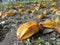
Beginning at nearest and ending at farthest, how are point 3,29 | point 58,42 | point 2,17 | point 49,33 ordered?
point 58,42 < point 49,33 < point 3,29 < point 2,17

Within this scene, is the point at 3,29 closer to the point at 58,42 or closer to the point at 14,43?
the point at 14,43

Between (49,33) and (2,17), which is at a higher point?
(49,33)

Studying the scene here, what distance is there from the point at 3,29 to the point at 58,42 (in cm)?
89

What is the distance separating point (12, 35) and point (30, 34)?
24 centimetres

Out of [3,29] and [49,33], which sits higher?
[49,33]

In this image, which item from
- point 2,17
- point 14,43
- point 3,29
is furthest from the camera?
point 2,17

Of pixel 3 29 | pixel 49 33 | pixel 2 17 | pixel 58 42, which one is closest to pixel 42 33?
pixel 49 33

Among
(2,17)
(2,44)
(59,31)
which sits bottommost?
(2,17)

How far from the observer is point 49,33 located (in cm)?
159

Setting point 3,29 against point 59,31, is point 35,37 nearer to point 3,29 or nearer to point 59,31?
point 59,31

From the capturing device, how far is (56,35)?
60.0 inches

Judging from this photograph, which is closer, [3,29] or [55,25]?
[55,25]

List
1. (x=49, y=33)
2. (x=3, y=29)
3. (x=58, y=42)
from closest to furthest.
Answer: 1. (x=58, y=42)
2. (x=49, y=33)
3. (x=3, y=29)

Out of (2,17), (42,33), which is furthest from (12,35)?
(2,17)
